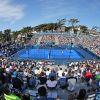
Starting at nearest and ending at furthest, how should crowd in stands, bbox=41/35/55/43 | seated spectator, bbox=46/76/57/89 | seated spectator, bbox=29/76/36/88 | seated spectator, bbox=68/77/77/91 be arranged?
seated spectator, bbox=46/76/57/89 < seated spectator, bbox=68/77/77/91 < seated spectator, bbox=29/76/36/88 < crowd in stands, bbox=41/35/55/43

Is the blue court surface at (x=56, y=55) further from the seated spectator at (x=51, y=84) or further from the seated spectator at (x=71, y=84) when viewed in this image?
the seated spectator at (x=51, y=84)

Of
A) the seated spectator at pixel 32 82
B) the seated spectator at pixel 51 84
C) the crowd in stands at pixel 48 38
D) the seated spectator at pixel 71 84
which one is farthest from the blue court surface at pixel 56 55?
the crowd in stands at pixel 48 38

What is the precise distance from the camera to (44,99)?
8.45m

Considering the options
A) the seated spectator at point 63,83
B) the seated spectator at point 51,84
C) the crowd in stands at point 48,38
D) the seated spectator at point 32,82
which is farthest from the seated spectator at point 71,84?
the crowd in stands at point 48,38

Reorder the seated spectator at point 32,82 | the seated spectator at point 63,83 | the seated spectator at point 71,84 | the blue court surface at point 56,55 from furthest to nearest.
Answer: the blue court surface at point 56,55
the seated spectator at point 32,82
the seated spectator at point 63,83
the seated spectator at point 71,84

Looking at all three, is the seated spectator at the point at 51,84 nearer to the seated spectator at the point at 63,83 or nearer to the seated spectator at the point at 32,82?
the seated spectator at the point at 63,83

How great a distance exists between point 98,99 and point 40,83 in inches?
221

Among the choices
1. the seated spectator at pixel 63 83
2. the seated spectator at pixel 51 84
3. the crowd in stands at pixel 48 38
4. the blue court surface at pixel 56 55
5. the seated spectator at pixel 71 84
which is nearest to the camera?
the seated spectator at pixel 51 84

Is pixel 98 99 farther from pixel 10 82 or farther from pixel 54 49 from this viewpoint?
pixel 54 49

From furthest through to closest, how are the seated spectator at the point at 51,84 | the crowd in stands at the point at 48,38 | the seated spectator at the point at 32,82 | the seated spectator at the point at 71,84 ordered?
the crowd in stands at the point at 48,38, the seated spectator at the point at 32,82, the seated spectator at the point at 71,84, the seated spectator at the point at 51,84

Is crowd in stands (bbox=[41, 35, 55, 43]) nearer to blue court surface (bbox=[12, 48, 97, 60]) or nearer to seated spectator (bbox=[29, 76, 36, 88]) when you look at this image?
blue court surface (bbox=[12, 48, 97, 60])

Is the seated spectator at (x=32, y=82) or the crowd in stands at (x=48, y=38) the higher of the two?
the crowd in stands at (x=48, y=38)

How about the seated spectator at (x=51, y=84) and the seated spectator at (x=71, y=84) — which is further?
the seated spectator at (x=71, y=84)

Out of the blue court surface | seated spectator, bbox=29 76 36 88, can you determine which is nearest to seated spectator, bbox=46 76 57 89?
seated spectator, bbox=29 76 36 88
